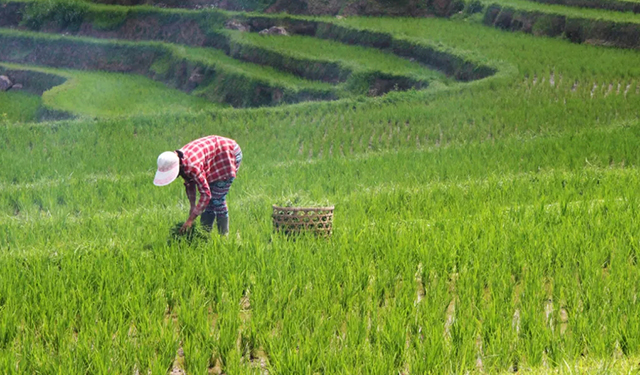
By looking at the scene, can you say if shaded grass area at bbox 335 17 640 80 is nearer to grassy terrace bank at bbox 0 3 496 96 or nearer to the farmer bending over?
grassy terrace bank at bbox 0 3 496 96

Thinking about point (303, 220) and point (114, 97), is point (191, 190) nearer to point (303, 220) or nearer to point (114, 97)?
point (303, 220)

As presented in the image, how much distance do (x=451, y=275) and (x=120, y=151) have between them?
7759 millimetres

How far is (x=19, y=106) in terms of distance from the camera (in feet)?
68.8

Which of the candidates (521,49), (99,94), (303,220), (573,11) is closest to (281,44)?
(99,94)

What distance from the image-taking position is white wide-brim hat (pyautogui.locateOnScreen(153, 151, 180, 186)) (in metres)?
4.49

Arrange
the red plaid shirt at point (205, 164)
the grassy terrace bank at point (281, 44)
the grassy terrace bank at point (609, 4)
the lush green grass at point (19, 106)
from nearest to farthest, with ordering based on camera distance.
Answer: the red plaid shirt at point (205, 164) → the grassy terrace bank at point (281, 44) → the lush green grass at point (19, 106) → the grassy terrace bank at point (609, 4)

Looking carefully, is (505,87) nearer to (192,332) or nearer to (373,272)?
(373,272)

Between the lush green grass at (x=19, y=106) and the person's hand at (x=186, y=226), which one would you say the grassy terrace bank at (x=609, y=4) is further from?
the person's hand at (x=186, y=226)

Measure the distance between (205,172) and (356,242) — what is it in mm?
→ 1200

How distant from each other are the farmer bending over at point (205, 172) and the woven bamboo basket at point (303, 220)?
43 centimetres

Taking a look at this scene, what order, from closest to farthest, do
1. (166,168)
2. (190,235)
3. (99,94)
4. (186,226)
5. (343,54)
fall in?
(166,168) → (186,226) → (190,235) → (99,94) → (343,54)

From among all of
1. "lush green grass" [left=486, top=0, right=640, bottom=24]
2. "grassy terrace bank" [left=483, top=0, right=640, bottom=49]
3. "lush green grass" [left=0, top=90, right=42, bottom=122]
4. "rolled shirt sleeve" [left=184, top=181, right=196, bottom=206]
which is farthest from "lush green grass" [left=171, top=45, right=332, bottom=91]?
"rolled shirt sleeve" [left=184, top=181, right=196, bottom=206]

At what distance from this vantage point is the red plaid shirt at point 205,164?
15.8 feet

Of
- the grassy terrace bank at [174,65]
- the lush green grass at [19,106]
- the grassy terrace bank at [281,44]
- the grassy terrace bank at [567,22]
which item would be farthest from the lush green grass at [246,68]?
the grassy terrace bank at [567,22]
